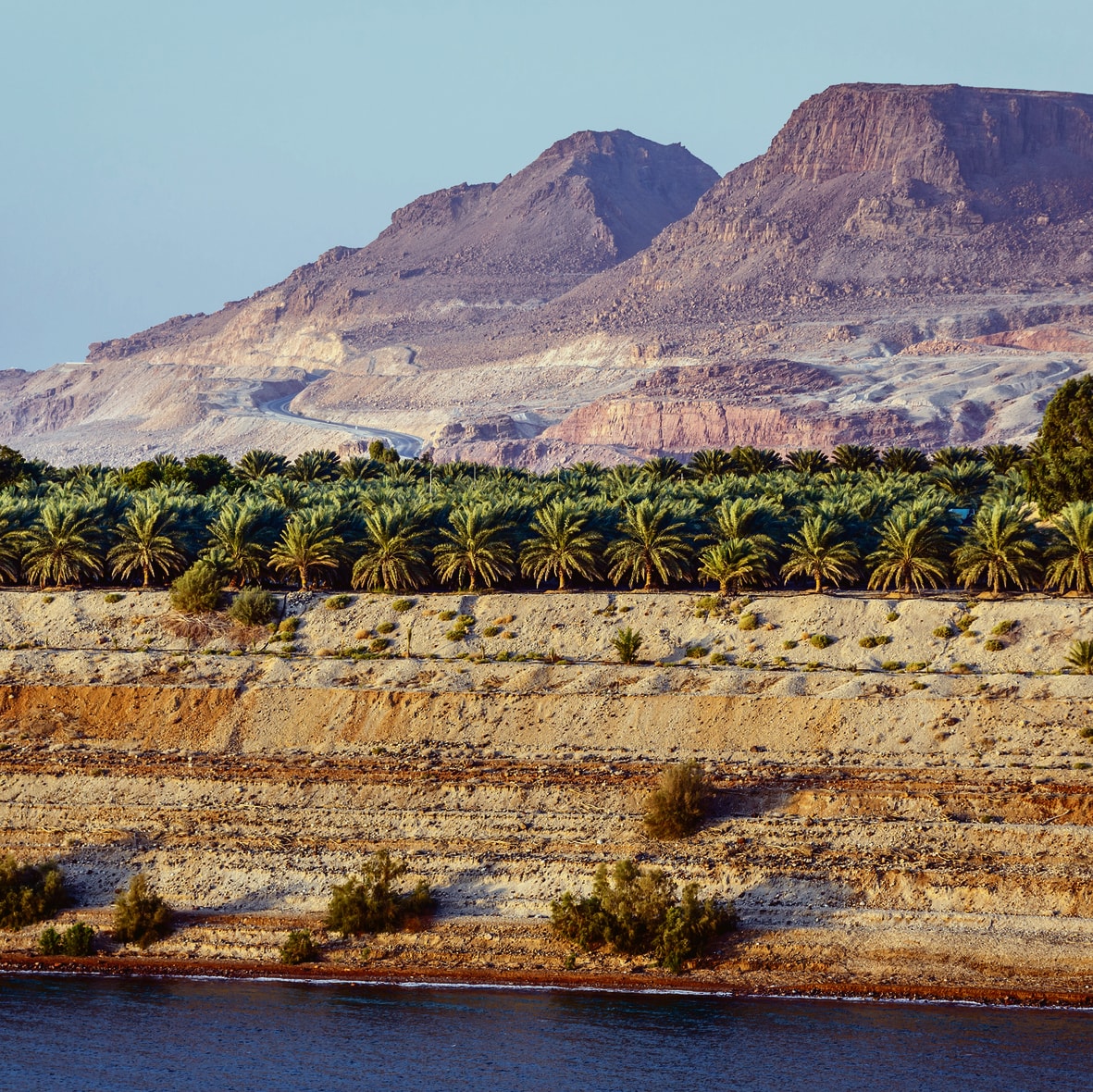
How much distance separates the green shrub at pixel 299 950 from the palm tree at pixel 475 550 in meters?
16.2

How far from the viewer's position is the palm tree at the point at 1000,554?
42.2 metres

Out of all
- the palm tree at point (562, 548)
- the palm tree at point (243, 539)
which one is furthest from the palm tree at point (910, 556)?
the palm tree at point (243, 539)

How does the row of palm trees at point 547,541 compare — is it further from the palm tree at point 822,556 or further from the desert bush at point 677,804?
the desert bush at point 677,804

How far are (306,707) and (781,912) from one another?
1306cm

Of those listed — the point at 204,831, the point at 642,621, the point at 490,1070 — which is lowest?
the point at 490,1070

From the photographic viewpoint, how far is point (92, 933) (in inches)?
1194

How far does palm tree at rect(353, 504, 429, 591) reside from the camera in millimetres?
44344

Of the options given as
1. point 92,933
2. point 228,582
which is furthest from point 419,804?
point 228,582

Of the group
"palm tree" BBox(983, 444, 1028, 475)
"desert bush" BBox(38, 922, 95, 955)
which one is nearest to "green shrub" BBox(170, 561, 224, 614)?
"desert bush" BBox(38, 922, 95, 955)

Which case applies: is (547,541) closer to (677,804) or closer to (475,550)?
(475,550)

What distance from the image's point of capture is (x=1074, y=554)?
137ft

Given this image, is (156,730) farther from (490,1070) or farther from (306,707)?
(490,1070)

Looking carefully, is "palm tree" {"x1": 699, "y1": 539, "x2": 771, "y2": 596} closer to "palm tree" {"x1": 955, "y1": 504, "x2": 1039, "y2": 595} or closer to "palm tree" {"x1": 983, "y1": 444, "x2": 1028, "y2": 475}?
"palm tree" {"x1": 955, "y1": 504, "x2": 1039, "y2": 595}

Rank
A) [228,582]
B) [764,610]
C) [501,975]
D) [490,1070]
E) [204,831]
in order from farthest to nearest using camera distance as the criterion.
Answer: [228,582], [764,610], [204,831], [501,975], [490,1070]
